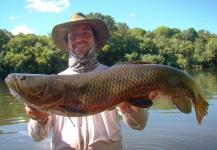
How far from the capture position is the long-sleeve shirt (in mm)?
3730

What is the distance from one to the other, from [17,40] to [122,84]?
43.3m

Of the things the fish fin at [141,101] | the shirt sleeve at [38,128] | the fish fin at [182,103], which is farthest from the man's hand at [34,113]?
the fish fin at [182,103]

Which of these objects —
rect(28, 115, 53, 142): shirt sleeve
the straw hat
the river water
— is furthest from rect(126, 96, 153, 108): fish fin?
the river water

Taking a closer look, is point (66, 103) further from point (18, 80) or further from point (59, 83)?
point (18, 80)

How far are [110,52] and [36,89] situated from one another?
55940mm

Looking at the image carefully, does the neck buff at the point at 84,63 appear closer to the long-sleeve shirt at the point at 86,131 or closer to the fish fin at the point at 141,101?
the long-sleeve shirt at the point at 86,131

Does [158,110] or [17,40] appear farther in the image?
[17,40]

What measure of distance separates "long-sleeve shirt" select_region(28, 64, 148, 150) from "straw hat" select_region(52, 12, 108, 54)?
4.61ft

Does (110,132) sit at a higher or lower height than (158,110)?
higher

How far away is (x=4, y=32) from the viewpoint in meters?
46.3

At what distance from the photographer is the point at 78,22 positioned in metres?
4.26

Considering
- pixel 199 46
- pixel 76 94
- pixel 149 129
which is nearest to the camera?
pixel 76 94

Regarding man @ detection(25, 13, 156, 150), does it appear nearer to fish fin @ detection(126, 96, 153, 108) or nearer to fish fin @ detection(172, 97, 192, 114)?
fish fin @ detection(126, 96, 153, 108)

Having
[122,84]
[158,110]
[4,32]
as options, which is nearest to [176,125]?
[158,110]
